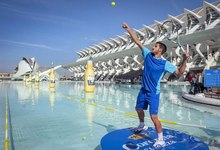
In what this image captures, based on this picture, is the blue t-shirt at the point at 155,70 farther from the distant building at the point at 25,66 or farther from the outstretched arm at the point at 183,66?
the distant building at the point at 25,66

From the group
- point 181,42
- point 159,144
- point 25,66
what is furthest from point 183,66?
point 25,66

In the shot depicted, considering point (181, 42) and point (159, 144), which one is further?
point (181, 42)

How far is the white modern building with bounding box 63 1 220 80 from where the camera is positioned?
3631 cm

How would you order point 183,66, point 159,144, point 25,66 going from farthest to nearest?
point 25,66 → point 183,66 → point 159,144

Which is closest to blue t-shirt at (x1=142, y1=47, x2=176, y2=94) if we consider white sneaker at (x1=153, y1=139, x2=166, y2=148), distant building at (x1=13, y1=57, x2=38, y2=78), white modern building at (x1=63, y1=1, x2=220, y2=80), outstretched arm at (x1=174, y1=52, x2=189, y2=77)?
outstretched arm at (x1=174, y1=52, x2=189, y2=77)

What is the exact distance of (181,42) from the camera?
36750 mm

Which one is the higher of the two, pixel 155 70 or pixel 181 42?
pixel 181 42

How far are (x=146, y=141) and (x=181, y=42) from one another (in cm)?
3580

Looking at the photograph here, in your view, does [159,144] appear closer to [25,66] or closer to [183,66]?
[183,66]

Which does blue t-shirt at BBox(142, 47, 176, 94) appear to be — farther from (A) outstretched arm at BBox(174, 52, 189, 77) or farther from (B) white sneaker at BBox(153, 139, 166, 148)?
(B) white sneaker at BBox(153, 139, 166, 148)

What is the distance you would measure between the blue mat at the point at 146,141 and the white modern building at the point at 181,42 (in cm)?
1618

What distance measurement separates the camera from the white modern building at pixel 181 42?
119 ft

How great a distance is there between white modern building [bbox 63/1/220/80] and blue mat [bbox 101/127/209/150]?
53.1 feet

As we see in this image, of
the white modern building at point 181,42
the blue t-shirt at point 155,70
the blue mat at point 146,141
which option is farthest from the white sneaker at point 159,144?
the white modern building at point 181,42
